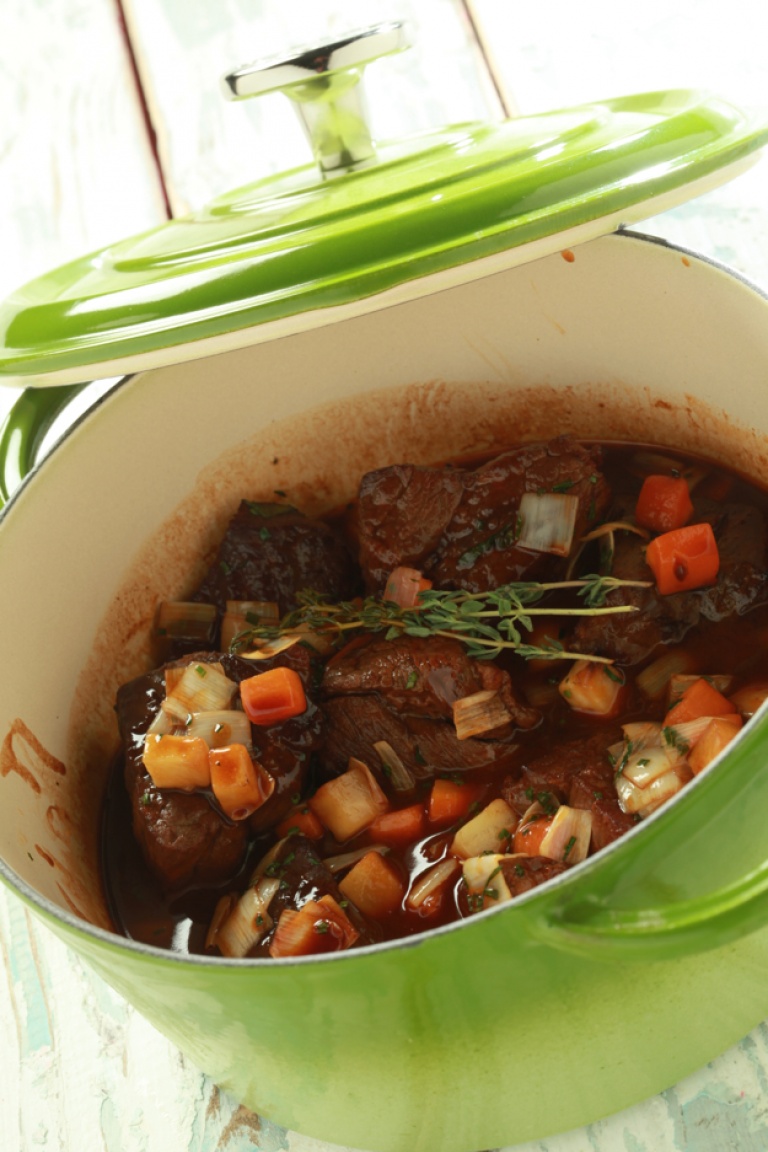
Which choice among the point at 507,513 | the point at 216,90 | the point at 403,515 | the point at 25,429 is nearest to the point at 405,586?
the point at 403,515

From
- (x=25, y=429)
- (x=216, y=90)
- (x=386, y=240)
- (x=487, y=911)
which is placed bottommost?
(x=487, y=911)

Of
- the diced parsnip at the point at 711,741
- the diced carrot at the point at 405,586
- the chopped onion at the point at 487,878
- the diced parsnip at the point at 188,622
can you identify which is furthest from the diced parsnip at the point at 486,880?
the diced parsnip at the point at 188,622

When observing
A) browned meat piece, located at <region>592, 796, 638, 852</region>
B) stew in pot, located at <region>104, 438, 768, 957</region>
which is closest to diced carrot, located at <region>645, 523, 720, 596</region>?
stew in pot, located at <region>104, 438, 768, 957</region>

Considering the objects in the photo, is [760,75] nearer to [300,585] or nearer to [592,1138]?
[300,585]

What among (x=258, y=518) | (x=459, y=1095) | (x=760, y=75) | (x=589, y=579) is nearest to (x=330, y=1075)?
(x=459, y=1095)

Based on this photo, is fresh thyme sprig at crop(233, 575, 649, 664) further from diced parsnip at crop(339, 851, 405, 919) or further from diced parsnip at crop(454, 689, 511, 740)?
diced parsnip at crop(339, 851, 405, 919)

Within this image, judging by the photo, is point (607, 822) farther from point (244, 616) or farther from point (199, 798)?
point (244, 616)

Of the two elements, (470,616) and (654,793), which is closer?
(654,793)
